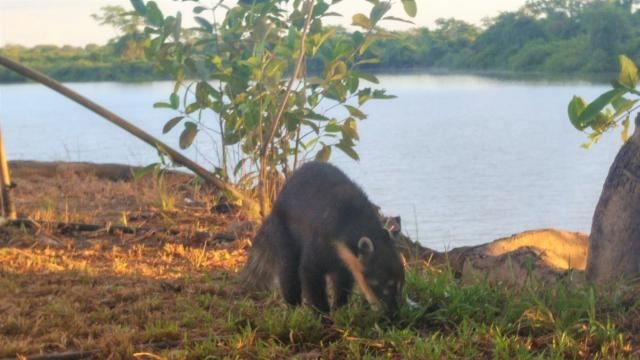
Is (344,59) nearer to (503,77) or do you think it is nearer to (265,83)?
(265,83)

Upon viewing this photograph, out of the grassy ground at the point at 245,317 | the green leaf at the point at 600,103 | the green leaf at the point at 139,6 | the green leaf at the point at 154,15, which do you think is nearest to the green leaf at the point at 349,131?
the grassy ground at the point at 245,317

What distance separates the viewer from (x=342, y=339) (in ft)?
11.3


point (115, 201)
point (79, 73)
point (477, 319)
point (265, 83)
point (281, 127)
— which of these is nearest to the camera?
point (477, 319)

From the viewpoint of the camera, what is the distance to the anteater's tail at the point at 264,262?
4.48 m

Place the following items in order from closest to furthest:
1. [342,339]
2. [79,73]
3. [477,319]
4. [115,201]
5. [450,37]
Result: [342,339] → [477,319] → [115,201] → [450,37] → [79,73]

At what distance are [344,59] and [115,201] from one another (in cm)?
251

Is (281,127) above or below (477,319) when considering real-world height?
above

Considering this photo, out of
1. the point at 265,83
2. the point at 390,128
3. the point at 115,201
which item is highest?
the point at 265,83

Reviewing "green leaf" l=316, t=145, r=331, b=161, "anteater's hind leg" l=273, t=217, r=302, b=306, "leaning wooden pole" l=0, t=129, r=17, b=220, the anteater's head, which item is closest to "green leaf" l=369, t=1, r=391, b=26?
"green leaf" l=316, t=145, r=331, b=161

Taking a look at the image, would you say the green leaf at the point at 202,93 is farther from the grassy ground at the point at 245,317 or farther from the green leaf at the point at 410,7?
the green leaf at the point at 410,7

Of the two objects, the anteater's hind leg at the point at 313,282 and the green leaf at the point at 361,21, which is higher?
the green leaf at the point at 361,21

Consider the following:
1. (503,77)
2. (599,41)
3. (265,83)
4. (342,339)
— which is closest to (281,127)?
(265,83)

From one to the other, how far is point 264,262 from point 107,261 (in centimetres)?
122

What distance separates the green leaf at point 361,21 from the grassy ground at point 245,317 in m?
1.72
